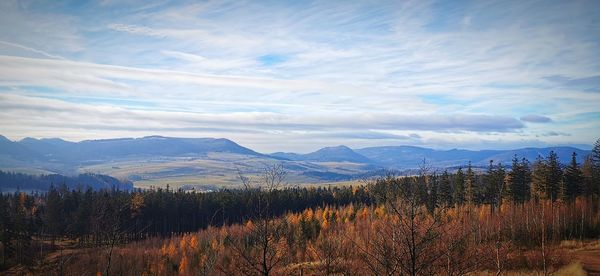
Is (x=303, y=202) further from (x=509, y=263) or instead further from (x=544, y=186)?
Answer: (x=509, y=263)

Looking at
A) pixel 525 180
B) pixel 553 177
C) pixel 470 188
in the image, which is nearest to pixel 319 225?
pixel 470 188

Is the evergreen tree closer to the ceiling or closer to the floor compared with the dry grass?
closer to the ceiling

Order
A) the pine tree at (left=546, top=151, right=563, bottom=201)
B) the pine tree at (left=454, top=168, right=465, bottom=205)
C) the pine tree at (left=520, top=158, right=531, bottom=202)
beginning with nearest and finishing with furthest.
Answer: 1. the pine tree at (left=546, top=151, right=563, bottom=201)
2. the pine tree at (left=520, top=158, right=531, bottom=202)
3. the pine tree at (left=454, top=168, right=465, bottom=205)

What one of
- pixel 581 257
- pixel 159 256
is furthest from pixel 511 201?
pixel 159 256

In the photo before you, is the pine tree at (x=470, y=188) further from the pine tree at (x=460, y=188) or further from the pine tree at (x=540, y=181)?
the pine tree at (x=540, y=181)

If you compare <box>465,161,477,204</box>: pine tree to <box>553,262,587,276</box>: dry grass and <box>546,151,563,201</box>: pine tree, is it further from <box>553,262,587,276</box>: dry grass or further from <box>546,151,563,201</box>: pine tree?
<box>553,262,587,276</box>: dry grass

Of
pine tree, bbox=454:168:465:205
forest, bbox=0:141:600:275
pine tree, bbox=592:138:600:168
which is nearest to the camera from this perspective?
forest, bbox=0:141:600:275

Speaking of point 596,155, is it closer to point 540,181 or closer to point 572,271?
point 540,181

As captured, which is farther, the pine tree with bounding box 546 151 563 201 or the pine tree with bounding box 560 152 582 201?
the pine tree with bounding box 546 151 563 201

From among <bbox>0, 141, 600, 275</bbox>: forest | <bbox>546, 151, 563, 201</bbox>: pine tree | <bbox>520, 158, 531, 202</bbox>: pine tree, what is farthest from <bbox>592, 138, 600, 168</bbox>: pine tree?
<bbox>520, 158, 531, 202</bbox>: pine tree

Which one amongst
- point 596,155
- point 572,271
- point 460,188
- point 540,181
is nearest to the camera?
point 572,271

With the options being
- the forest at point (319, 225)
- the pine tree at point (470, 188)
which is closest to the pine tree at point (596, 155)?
the forest at point (319, 225)

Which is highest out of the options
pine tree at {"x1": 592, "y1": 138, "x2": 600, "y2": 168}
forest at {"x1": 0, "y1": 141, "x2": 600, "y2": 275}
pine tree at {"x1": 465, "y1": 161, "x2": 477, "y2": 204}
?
pine tree at {"x1": 592, "y1": 138, "x2": 600, "y2": 168}

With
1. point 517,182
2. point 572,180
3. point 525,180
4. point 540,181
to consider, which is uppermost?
point 572,180
